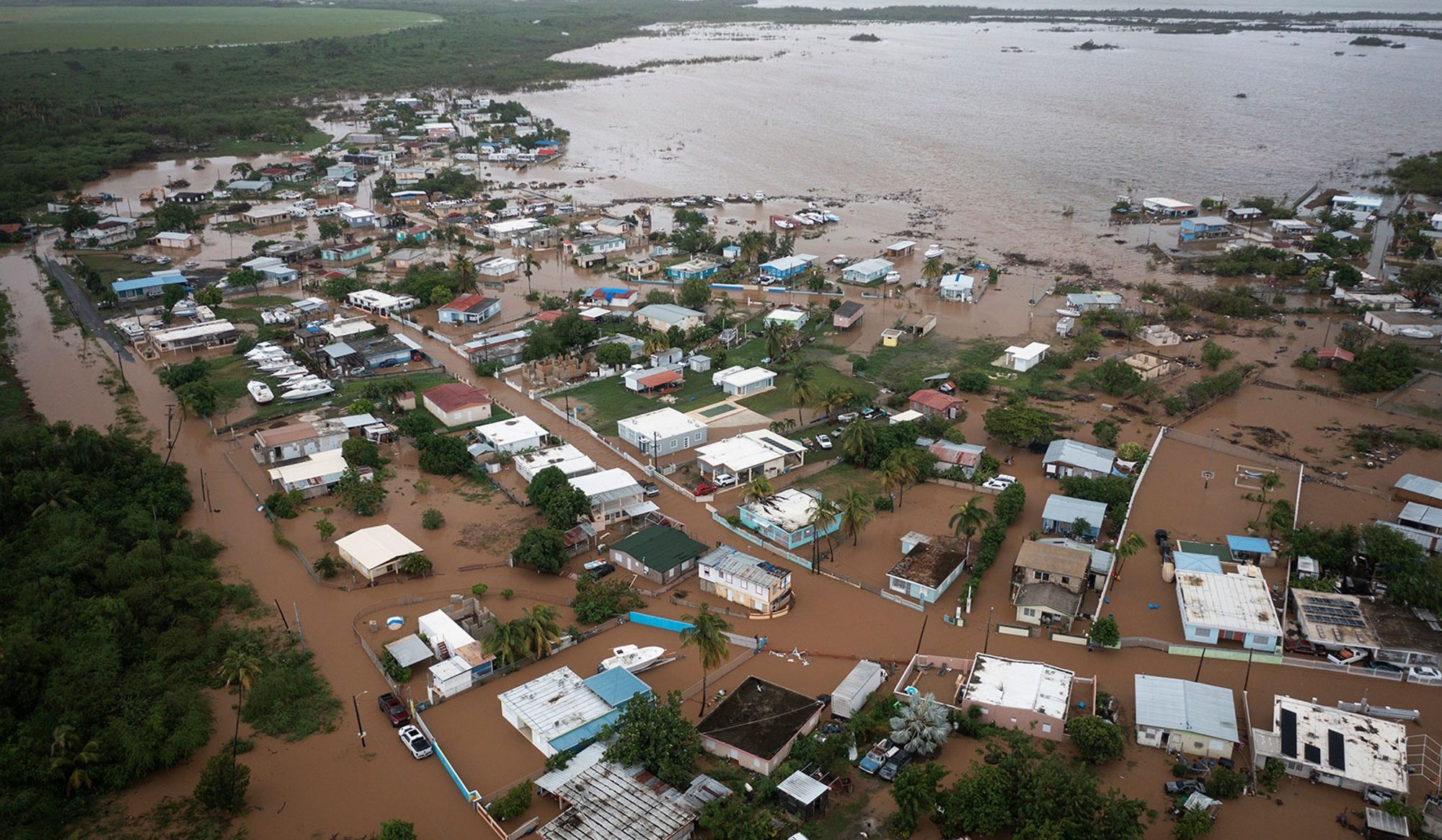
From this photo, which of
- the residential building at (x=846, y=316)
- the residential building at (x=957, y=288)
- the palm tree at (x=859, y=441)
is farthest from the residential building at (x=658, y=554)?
the residential building at (x=957, y=288)

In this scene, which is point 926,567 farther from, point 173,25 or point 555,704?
point 173,25

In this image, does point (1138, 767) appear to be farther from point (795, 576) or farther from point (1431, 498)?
point (1431, 498)

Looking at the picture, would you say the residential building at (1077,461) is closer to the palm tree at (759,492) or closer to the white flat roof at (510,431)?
the palm tree at (759,492)

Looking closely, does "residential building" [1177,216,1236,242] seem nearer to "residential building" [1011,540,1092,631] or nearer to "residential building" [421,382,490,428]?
"residential building" [1011,540,1092,631]

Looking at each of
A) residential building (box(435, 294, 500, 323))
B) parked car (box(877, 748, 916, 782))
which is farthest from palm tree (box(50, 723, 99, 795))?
residential building (box(435, 294, 500, 323))

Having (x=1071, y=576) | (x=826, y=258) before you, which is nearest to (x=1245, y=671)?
(x=1071, y=576)

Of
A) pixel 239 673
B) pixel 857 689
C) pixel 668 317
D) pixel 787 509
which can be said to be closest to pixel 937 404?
pixel 787 509
